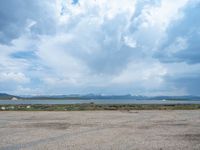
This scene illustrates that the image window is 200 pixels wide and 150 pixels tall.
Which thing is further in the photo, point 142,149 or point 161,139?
point 161,139

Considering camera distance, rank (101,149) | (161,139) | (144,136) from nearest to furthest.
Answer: (101,149)
(161,139)
(144,136)

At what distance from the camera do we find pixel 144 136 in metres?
→ 21.8

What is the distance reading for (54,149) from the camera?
16734mm

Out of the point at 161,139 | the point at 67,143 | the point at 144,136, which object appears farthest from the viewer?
the point at 144,136

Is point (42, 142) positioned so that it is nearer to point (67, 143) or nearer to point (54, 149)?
point (67, 143)

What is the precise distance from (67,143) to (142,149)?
184 inches

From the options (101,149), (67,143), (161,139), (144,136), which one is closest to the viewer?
(101,149)

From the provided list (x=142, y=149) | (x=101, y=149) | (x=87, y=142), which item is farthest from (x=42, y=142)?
(x=142, y=149)

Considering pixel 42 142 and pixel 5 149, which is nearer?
pixel 5 149

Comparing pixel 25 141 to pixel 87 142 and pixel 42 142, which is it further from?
pixel 87 142

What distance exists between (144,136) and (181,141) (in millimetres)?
3000

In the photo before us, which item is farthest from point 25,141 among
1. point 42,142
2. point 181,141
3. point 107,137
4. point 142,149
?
point 181,141

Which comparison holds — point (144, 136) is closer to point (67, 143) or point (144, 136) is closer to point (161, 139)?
point (161, 139)

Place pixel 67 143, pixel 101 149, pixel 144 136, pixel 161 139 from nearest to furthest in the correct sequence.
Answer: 1. pixel 101 149
2. pixel 67 143
3. pixel 161 139
4. pixel 144 136
